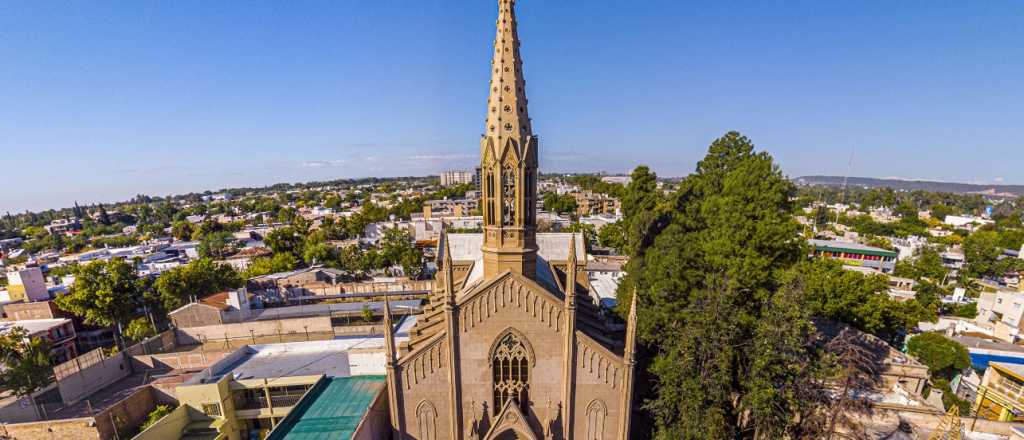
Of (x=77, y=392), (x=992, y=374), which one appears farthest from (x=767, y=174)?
(x=77, y=392)

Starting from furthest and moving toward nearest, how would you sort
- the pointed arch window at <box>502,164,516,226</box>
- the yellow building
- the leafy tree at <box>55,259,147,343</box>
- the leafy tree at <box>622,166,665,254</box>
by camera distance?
the leafy tree at <box>622,166,665,254</box> < the leafy tree at <box>55,259,147,343</box> < the yellow building < the pointed arch window at <box>502,164,516,226</box>

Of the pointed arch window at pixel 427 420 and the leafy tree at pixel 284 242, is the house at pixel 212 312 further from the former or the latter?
the leafy tree at pixel 284 242

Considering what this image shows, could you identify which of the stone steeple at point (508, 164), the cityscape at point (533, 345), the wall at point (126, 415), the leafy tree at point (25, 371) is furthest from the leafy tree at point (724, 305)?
the leafy tree at point (25, 371)

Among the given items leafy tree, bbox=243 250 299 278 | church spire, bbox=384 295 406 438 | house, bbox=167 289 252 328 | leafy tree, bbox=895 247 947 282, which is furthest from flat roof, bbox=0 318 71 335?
leafy tree, bbox=895 247 947 282

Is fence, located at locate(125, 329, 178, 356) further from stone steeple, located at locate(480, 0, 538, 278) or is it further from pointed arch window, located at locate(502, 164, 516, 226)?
pointed arch window, located at locate(502, 164, 516, 226)

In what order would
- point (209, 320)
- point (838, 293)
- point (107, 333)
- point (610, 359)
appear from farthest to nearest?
point (107, 333) < point (209, 320) < point (838, 293) < point (610, 359)

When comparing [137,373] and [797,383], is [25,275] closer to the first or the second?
[137,373]
